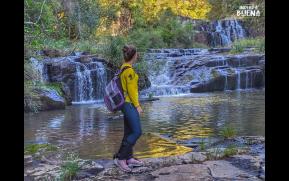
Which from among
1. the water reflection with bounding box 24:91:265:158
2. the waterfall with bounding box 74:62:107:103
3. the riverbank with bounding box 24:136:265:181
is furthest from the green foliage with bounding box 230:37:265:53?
the riverbank with bounding box 24:136:265:181

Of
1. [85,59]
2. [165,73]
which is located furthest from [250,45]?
[85,59]

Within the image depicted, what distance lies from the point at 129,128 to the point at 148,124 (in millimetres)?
5071

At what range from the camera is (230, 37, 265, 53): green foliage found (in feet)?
78.6

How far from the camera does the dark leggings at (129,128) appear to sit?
495 centimetres

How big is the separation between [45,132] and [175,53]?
49.3 feet

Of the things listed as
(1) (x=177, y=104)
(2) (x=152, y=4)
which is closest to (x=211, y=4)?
(2) (x=152, y=4)

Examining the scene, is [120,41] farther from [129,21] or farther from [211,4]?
[211,4]

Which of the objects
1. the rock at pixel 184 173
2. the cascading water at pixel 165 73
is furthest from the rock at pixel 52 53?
the rock at pixel 184 173

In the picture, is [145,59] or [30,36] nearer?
[30,36]

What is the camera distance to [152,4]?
109 ft

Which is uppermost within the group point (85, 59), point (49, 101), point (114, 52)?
point (114, 52)

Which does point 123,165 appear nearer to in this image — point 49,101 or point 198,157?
point 198,157

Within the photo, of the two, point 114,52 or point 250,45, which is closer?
point 114,52

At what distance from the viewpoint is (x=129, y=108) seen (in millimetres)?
4949
